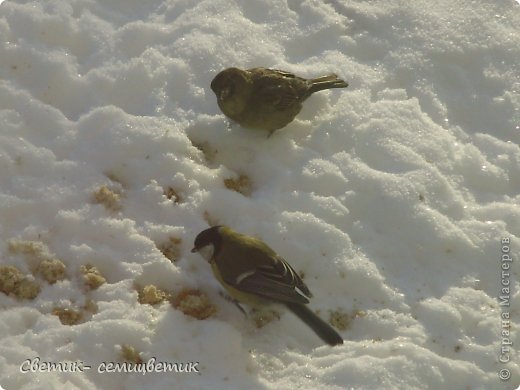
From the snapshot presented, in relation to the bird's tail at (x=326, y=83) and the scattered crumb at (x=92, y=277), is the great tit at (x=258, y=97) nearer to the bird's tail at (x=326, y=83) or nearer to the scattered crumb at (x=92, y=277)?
the bird's tail at (x=326, y=83)

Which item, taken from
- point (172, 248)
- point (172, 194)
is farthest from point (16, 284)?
point (172, 194)

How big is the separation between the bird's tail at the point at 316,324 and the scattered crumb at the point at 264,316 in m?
0.19

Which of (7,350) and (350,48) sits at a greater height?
(350,48)

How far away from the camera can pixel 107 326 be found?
4301 mm

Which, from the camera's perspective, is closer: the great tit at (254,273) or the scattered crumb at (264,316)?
the great tit at (254,273)

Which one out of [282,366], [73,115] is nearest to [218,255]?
[282,366]

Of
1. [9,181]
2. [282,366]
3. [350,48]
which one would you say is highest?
[350,48]

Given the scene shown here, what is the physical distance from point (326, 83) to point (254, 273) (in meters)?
1.64

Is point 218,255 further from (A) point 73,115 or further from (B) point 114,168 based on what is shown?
(A) point 73,115

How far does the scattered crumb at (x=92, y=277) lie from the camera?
4.52 m

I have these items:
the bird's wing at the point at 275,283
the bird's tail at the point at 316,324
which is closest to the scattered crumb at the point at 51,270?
the bird's wing at the point at 275,283

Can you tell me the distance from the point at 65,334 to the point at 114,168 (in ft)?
3.87

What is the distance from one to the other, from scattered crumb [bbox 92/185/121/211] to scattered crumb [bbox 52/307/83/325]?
0.71 metres

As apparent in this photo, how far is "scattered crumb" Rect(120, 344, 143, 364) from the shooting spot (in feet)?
13.9
